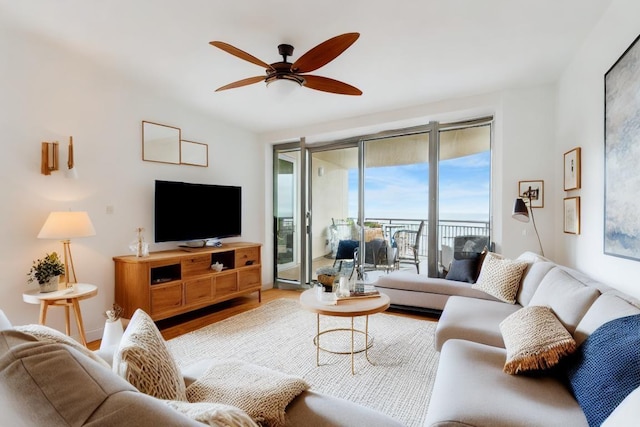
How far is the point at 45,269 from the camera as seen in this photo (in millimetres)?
2471

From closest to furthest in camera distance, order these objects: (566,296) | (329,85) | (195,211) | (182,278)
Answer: (566,296) < (329,85) < (182,278) < (195,211)

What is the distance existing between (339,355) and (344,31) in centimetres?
259

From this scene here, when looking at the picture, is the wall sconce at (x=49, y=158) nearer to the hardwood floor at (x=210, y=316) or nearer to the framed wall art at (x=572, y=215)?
the hardwood floor at (x=210, y=316)

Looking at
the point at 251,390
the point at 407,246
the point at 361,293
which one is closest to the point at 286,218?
the point at 407,246

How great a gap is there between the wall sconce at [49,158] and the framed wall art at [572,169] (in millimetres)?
4450

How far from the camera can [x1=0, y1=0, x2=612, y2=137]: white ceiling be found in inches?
80.2

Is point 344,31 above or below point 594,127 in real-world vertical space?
above

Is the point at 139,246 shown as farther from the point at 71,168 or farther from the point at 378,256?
the point at 378,256

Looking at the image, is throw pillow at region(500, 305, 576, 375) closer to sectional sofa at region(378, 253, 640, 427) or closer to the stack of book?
sectional sofa at region(378, 253, 640, 427)

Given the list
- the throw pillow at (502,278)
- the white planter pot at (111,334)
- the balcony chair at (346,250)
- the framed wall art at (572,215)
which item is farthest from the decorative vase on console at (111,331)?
the framed wall art at (572,215)

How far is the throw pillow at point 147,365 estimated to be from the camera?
2.96 ft

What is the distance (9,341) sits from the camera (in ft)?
2.19

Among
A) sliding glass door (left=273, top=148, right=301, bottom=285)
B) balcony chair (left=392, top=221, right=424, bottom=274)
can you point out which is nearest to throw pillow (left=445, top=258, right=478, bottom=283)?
balcony chair (left=392, top=221, right=424, bottom=274)

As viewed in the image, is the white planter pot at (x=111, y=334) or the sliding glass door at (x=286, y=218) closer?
the white planter pot at (x=111, y=334)
